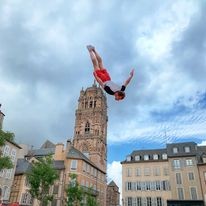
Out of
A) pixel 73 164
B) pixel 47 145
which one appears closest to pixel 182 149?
pixel 73 164

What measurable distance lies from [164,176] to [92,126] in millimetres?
45242

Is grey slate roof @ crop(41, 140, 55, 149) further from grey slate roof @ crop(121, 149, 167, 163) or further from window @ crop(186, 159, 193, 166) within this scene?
window @ crop(186, 159, 193, 166)

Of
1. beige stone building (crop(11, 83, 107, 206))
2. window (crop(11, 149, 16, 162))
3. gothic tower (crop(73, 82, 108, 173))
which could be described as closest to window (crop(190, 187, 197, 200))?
beige stone building (crop(11, 83, 107, 206))

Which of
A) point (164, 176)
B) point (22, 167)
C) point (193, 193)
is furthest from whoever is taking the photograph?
point (164, 176)

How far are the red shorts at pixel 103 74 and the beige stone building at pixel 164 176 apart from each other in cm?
4460

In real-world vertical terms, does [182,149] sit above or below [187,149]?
above

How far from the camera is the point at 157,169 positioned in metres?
54.4

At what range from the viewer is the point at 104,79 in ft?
38.3

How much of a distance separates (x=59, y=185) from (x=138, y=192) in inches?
660

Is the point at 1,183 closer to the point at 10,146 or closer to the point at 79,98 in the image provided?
the point at 10,146

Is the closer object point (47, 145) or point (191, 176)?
point (191, 176)

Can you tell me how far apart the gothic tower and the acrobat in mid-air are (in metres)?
73.6

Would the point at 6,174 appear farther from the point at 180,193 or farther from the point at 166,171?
the point at 180,193

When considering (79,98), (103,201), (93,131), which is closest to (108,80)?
(103,201)
